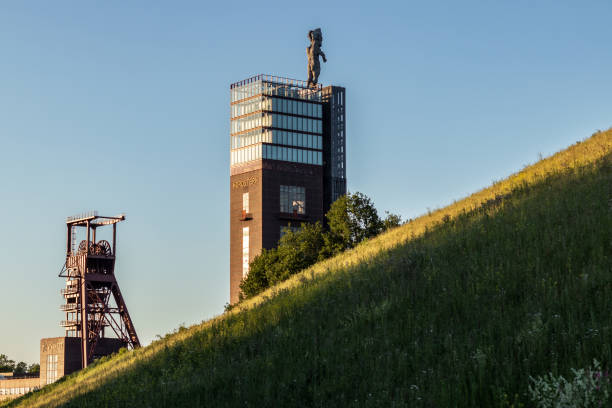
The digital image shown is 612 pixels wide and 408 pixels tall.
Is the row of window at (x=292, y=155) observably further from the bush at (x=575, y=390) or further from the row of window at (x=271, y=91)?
the bush at (x=575, y=390)

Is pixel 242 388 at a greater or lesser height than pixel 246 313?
lesser

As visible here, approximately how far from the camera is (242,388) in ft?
50.6

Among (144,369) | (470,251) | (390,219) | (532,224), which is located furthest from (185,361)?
(390,219)

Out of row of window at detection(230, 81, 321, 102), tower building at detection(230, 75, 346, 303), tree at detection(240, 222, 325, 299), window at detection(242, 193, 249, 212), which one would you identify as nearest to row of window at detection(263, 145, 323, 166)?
tower building at detection(230, 75, 346, 303)

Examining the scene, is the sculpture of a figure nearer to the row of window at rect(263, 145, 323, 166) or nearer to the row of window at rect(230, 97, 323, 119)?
the row of window at rect(230, 97, 323, 119)

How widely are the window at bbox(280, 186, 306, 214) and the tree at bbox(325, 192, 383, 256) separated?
1692 inches

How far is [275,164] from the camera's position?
13900 centimetres

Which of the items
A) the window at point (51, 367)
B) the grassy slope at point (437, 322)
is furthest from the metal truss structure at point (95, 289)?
the grassy slope at point (437, 322)

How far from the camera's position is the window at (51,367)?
130750 millimetres

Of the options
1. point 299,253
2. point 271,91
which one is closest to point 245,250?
point 271,91

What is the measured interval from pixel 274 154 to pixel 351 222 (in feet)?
159

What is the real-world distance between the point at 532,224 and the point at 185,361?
939 centimetres

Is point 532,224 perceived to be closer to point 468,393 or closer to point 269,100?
point 468,393

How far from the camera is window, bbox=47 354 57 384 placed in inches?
5148
